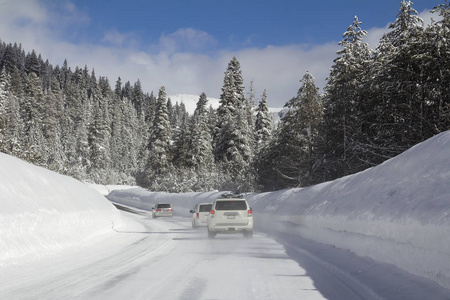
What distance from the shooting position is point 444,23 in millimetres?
23891

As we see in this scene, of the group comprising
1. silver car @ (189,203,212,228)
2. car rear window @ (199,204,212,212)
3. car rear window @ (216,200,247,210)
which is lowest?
silver car @ (189,203,212,228)

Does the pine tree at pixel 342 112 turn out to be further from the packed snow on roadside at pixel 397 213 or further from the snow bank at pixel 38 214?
the snow bank at pixel 38 214

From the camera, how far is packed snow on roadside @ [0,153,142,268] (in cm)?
1092

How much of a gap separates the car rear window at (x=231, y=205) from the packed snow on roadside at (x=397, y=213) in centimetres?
263

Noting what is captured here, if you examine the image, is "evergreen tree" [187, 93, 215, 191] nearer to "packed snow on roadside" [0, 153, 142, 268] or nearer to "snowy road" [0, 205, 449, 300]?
"packed snow on roadside" [0, 153, 142, 268]

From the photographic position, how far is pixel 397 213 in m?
8.79

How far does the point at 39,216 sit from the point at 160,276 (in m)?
5.60

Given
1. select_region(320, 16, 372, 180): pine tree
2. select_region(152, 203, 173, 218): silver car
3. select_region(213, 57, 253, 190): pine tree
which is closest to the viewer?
select_region(320, 16, 372, 180): pine tree

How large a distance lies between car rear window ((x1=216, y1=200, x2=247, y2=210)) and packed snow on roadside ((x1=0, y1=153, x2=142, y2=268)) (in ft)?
17.2

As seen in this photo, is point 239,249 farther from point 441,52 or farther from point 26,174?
point 441,52

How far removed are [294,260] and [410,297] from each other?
5.46 m

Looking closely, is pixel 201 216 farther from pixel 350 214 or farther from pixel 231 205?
pixel 350 214

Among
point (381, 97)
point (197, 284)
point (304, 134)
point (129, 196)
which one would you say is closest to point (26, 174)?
point (197, 284)

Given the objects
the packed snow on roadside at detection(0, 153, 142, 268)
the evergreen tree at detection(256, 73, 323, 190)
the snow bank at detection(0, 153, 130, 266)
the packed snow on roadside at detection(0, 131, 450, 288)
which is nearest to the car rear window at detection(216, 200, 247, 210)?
the packed snow on roadside at detection(0, 131, 450, 288)
